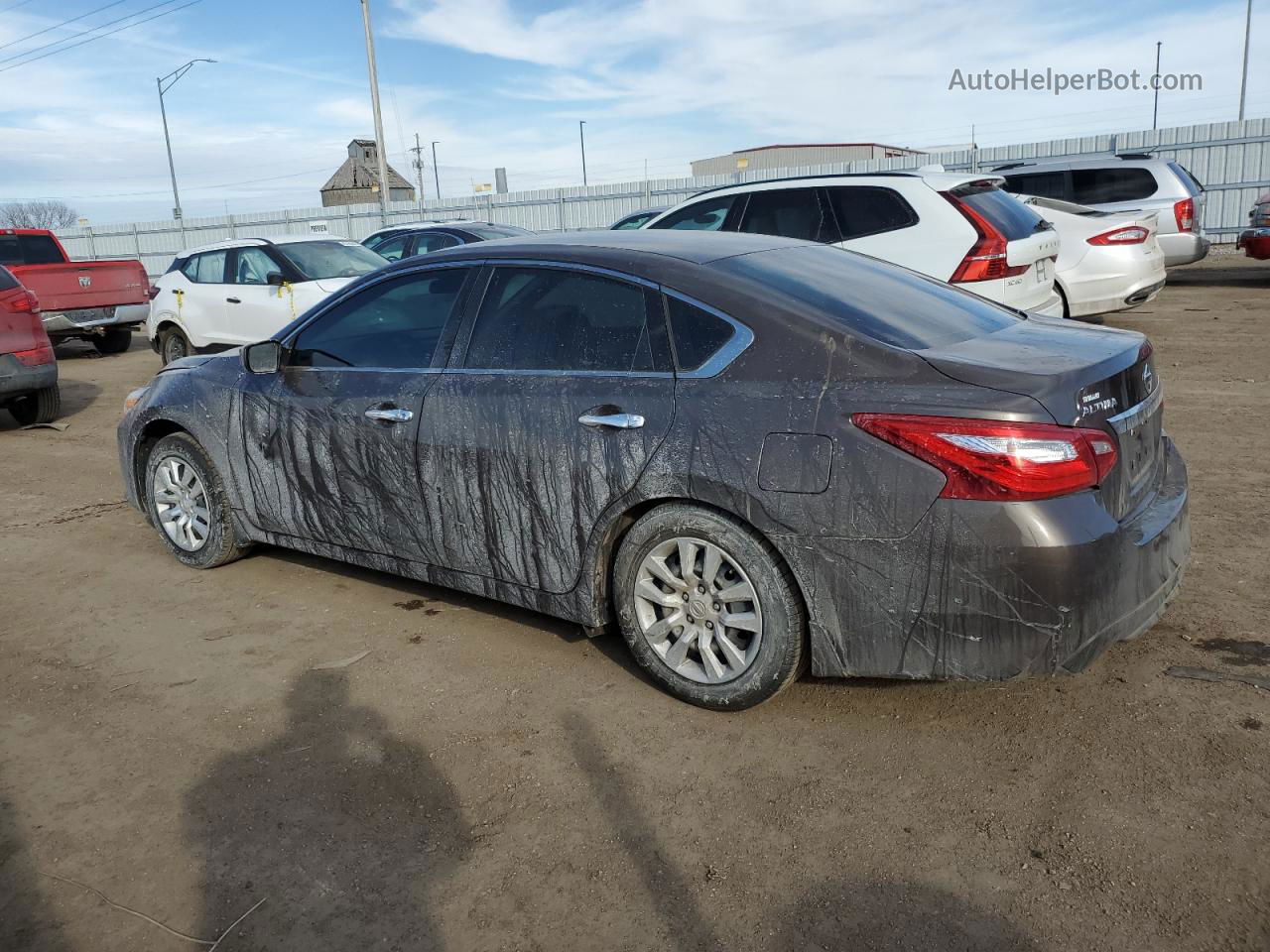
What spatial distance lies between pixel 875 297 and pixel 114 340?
1492 centimetres

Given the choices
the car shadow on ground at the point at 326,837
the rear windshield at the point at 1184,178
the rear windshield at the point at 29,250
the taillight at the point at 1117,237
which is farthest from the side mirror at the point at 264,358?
the rear windshield at the point at 1184,178

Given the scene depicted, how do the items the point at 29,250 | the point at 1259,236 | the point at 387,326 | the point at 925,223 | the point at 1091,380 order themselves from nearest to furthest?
1. the point at 1091,380
2. the point at 387,326
3. the point at 925,223
4. the point at 1259,236
5. the point at 29,250

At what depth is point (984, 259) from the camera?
786 centimetres

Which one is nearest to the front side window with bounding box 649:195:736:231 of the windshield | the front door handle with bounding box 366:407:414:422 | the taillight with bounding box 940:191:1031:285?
the taillight with bounding box 940:191:1031:285

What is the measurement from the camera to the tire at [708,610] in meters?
3.32

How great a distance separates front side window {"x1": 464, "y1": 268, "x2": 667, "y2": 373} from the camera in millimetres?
3676

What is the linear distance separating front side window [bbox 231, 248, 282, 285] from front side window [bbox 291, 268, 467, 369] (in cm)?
706

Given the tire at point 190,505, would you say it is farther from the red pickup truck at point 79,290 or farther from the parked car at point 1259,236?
the parked car at point 1259,236

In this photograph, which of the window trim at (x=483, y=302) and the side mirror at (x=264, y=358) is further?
the side mirror at (x=264, y=358)

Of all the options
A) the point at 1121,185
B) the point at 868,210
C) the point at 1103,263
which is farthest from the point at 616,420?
the point at 1121,185

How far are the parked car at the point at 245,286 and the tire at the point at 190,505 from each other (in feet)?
18.6

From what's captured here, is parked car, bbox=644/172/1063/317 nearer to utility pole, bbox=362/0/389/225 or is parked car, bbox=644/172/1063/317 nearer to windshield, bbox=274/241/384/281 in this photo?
windshield, bbox=274/241/384/281

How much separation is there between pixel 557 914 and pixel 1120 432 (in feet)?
6.94

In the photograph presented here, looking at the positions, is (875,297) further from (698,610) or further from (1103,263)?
(1103,263)
